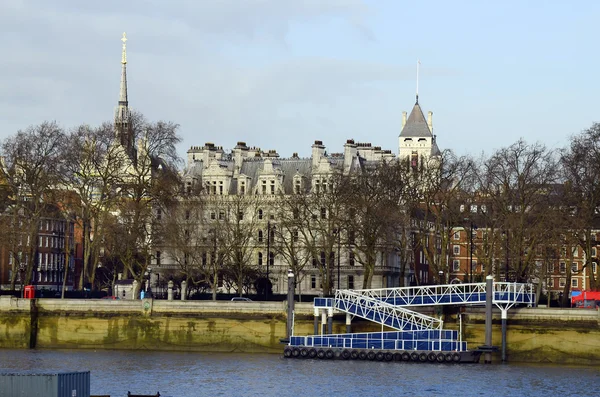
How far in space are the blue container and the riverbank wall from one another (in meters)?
39.9

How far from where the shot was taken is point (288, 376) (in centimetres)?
8562

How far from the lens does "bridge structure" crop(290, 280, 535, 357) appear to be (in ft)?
311

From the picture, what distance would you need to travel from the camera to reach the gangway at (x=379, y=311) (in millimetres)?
97312

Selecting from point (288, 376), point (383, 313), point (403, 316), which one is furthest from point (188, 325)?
point (288, 376)

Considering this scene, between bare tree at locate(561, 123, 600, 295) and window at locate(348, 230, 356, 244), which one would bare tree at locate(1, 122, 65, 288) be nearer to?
window at locate(348, 230, 356, 244)

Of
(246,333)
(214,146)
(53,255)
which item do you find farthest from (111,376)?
(53,255)

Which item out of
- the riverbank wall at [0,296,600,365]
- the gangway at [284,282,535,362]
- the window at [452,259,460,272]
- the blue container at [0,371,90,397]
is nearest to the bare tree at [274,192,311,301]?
the riverbank wall at [0,296,600,365]

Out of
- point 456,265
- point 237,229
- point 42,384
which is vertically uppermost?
point 237,229

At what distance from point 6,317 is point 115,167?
20.5 meters

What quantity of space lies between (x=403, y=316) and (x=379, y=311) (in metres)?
1.59

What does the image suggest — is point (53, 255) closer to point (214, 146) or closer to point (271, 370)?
point (214, 146)

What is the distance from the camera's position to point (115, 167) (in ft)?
398

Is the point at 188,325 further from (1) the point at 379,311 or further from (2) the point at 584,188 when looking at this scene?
(2) the point at 584,188

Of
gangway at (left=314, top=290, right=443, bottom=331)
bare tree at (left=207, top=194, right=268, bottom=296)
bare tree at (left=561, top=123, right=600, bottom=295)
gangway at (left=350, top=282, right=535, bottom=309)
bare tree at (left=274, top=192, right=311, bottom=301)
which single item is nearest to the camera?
gangway at (left=350, top=282, right=535, bottom=309)
